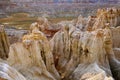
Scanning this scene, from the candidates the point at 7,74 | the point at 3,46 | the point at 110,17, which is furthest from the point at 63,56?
the point at 110,17

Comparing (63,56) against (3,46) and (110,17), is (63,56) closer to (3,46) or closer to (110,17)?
(3,46)

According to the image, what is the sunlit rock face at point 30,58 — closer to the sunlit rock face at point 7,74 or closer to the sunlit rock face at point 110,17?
the sunlit rock face at point 7,74

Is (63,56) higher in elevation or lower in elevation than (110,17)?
higher

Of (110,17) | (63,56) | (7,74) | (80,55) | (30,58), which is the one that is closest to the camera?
(7,74)

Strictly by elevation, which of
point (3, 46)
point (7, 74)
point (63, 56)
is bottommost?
point (63, 56)

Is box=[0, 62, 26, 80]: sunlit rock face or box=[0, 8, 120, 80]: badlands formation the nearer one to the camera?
box=[0, 62, 26, 80]: sunlit rock face

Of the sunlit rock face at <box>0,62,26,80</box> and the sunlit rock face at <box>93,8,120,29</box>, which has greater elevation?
the sunlit rock face at <box>0,62,26,80</box>

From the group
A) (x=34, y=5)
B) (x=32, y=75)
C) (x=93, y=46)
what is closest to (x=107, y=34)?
(x=93, y=46)

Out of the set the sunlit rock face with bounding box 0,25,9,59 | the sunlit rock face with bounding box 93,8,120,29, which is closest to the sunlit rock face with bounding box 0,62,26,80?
the sunlit rock face with bounding box 0,25,9,59

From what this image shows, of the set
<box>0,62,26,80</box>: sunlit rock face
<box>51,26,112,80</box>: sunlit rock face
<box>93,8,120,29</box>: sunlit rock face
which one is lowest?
<box>93,8,120,29</box>: sunlit rock face

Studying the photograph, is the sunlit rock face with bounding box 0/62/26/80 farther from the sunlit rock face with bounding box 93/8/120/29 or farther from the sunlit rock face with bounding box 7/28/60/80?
the sunlit rock face with bounding box 93/8/120/29

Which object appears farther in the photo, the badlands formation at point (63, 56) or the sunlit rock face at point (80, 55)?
the sunlit rock face at point (80, 55)

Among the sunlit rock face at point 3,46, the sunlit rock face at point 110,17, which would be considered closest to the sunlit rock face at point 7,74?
the sunlit rock face at point 3,46
